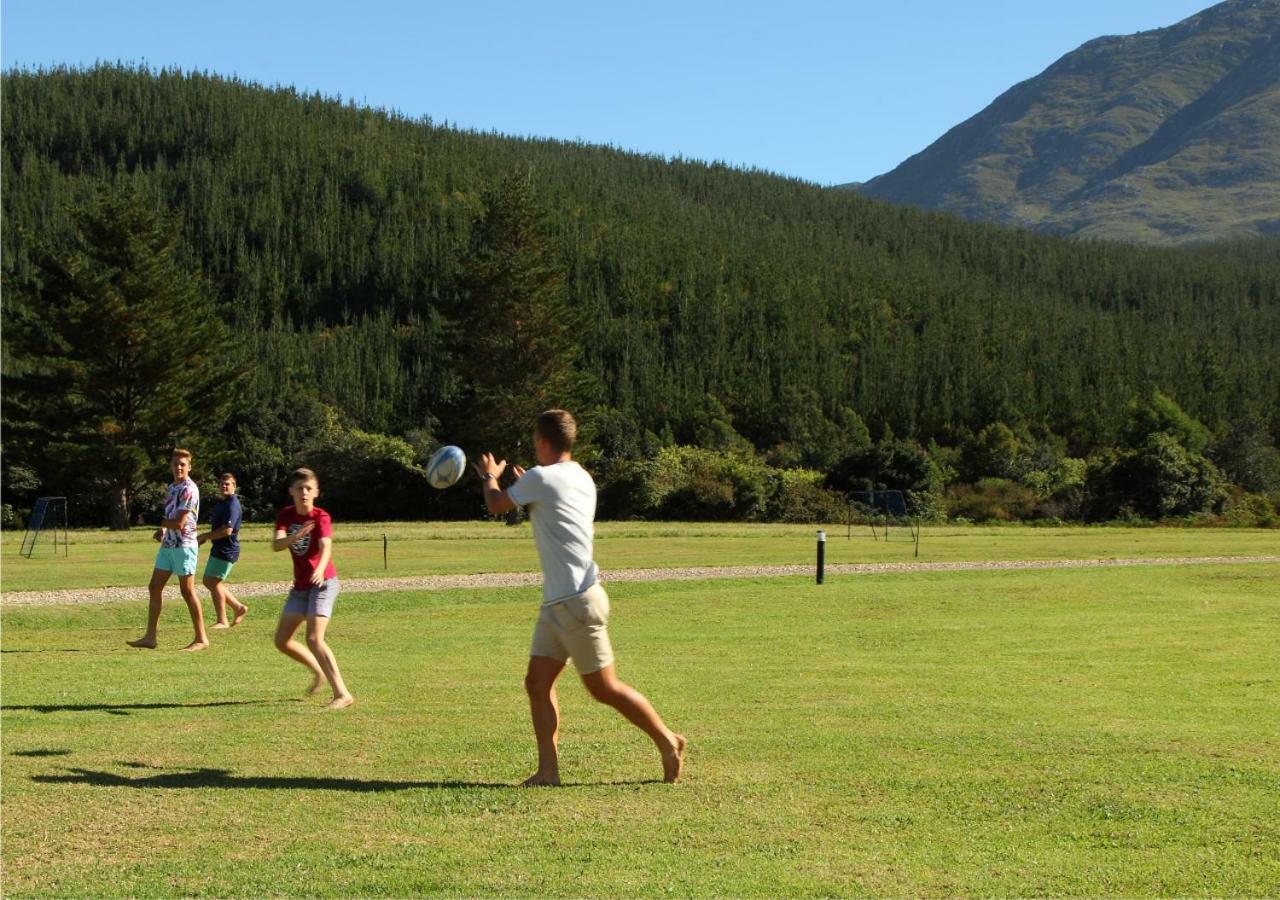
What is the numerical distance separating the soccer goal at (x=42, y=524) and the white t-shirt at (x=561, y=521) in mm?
34840

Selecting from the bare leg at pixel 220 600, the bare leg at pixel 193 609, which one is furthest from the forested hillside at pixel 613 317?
the bare leg at pixel 193 609

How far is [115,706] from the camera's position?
1237 centimetres

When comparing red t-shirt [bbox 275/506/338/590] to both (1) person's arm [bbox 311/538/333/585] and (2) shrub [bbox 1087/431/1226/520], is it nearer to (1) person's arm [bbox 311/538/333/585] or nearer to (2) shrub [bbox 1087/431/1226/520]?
(1) person's arm [bbox 311/538/333/585]

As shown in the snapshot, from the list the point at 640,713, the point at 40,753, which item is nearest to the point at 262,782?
the point at 40,753

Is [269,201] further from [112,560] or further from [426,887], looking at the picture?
[426,887]

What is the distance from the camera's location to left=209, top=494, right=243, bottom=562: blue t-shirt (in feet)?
59.5

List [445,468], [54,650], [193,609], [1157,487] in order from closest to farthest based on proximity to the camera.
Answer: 1. [445,468]
2. [193,609]
3. [54,650]
4. [1157,487]

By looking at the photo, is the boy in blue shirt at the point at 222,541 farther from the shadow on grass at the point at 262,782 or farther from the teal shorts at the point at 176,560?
the shadow on grass at the point at 262,782

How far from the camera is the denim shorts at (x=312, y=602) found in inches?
495

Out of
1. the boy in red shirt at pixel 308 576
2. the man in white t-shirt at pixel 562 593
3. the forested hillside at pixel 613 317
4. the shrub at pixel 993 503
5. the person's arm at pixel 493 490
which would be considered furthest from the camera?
the shrub at pixel 993 503

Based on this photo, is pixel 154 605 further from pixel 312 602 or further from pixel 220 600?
pixel 312 602

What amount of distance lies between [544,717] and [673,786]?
952mm

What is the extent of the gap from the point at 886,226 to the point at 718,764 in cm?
17353

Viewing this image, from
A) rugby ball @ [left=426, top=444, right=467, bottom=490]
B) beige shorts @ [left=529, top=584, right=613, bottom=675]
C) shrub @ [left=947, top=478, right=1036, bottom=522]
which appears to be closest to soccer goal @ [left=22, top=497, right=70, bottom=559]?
rugby ball @ [left=426, top=444, right=467, bottom=490]
